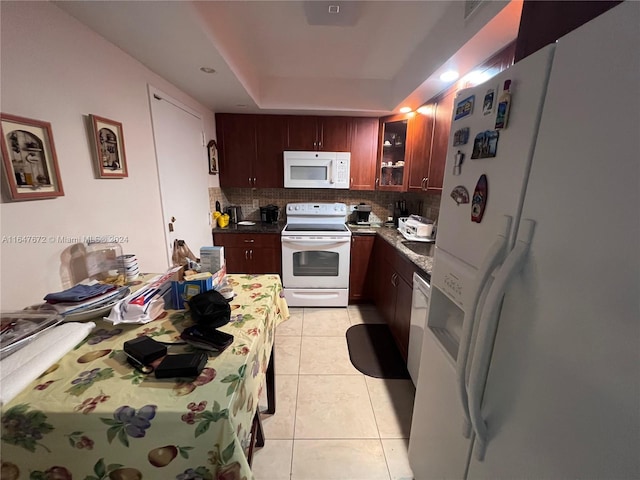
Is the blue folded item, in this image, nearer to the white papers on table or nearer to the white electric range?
the white papers on table

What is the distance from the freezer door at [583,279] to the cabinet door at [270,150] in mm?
2724

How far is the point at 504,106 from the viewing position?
0.72 meters

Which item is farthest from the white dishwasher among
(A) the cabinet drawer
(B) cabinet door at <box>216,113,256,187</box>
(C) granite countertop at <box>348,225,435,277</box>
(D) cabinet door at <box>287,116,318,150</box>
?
(B) cabinet door at <box>216,113,256,187</box>

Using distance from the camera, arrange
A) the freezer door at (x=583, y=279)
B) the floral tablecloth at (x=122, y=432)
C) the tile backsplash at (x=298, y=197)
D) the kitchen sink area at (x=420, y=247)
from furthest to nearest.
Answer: the tile backsplash at (x=298, y=197) < the kitchen sink area at (x=420, y=247) < the floral tablecloth at (x=122, y=432) < the freezer door at (x=583, y=279)

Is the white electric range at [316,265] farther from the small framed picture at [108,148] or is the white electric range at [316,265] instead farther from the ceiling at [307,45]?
the small framed picture at [108,148]

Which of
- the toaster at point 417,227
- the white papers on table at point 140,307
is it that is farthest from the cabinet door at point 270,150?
the white papers on table at point 140,307

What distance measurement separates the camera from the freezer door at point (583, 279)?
0.42 metres

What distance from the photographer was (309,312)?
9.61ft

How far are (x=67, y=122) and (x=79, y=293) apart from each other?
2.60ft

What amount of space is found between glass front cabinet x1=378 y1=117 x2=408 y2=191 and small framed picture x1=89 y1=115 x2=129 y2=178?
242 centimetres

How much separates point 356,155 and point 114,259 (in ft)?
8.24

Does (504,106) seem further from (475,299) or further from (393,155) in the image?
(393,155)

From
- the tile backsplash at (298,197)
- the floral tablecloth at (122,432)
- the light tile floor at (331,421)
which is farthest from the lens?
the tile backsplash at (298,197)

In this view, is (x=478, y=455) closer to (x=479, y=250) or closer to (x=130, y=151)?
(x=479, y=250)
